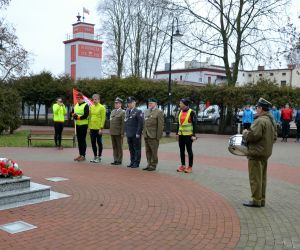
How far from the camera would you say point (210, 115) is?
28828 mm

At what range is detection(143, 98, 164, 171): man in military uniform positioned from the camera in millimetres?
10703

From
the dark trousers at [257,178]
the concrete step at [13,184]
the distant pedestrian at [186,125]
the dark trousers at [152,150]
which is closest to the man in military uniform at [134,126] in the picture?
the dark trousers at [152,150]

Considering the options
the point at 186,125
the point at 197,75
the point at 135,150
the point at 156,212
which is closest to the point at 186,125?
the point at 186,125

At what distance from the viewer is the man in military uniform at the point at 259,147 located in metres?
6.85

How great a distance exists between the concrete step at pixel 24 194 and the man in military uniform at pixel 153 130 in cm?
399

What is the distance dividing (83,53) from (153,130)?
48.3 meters

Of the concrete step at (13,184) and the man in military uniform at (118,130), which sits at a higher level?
the man in military uniform at (118,130)

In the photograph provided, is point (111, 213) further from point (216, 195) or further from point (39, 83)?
point (39, 83)

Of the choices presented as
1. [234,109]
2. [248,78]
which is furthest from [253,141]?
[248,78]

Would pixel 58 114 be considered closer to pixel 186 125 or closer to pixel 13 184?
pixel 186 125

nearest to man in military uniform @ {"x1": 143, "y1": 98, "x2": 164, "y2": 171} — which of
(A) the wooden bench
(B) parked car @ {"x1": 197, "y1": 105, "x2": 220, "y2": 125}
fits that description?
(A) the wooden bench

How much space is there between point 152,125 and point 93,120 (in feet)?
6.71

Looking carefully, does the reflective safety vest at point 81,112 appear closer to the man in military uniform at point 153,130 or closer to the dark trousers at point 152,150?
the man in military uniform at point 153,130

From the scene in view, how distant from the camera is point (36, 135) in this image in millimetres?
17406
